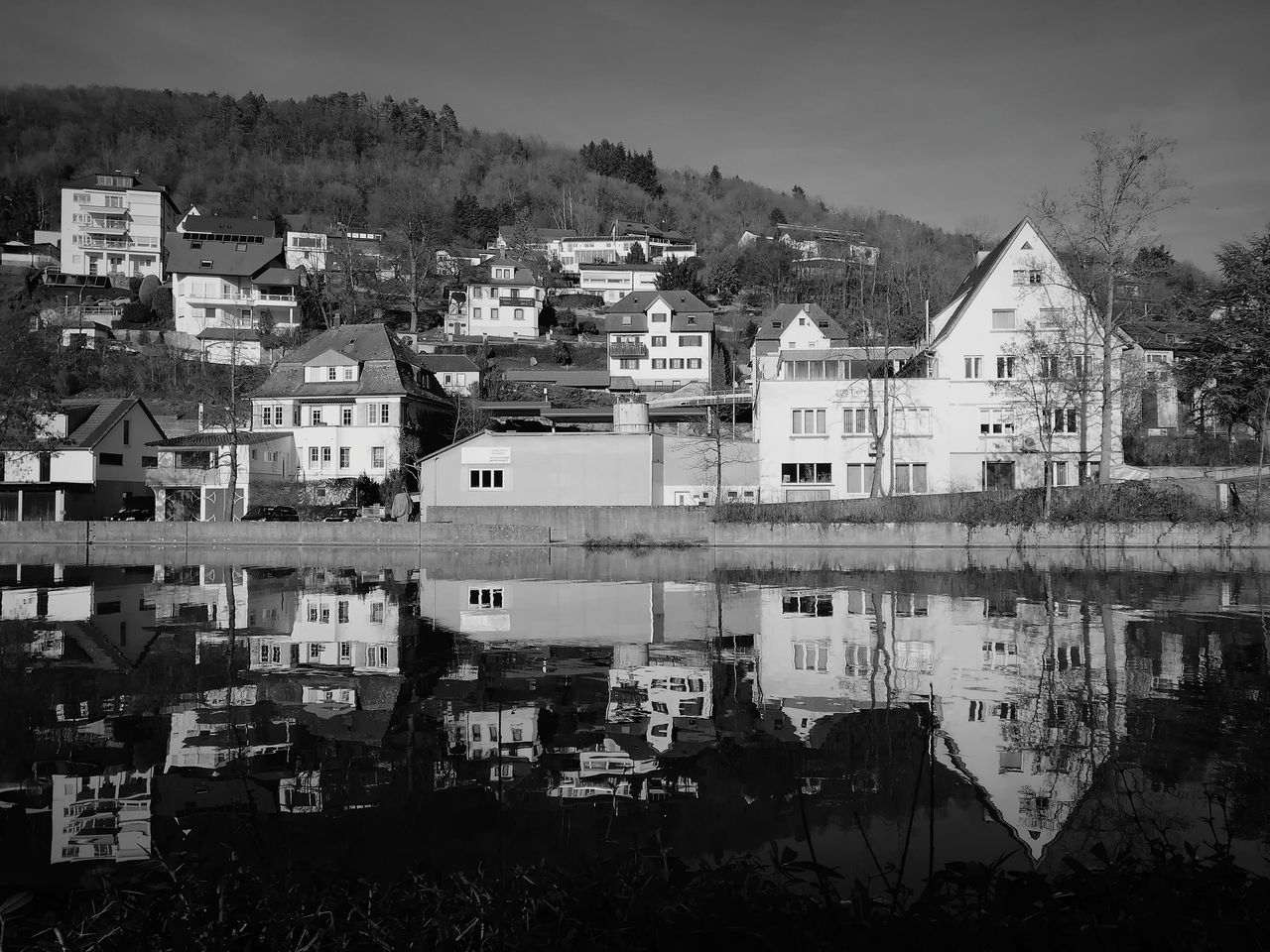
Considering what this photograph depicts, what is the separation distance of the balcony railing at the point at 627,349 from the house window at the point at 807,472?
144ft

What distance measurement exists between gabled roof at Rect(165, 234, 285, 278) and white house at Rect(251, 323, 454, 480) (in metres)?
45.5

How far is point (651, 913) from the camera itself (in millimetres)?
4387

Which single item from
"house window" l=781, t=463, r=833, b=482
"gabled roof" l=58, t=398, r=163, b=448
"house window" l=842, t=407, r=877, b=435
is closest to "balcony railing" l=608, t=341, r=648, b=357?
"gabled roof" l=58, t=398, r=163, b=448

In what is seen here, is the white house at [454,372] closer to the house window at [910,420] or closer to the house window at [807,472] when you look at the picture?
the house window at [807,472]

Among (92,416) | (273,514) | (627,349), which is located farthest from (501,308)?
(273,514)

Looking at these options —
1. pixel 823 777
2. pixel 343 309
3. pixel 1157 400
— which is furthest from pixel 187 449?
pixel 1157 400

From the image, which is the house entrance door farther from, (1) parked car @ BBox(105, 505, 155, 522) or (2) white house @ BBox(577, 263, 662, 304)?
(2) white house @ BBox(577, 263, 662, 304)

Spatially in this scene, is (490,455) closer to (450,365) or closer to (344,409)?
(344,409)

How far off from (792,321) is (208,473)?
57.3 m

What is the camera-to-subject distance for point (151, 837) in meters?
7.17

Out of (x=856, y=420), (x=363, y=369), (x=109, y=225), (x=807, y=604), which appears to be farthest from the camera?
(x=109, y=225)

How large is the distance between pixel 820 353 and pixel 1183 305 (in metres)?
21.2

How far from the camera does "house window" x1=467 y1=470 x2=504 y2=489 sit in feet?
162

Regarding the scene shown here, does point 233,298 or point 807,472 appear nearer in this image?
point 807,472
